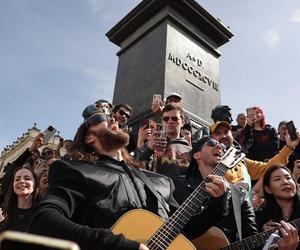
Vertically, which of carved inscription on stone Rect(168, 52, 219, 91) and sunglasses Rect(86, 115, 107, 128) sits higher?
carved inscription on stone Rect(168, 52, 219, 91)

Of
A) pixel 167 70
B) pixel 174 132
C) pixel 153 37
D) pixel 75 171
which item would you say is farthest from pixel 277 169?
pixel 153 37

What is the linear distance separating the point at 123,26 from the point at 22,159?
19.9ft

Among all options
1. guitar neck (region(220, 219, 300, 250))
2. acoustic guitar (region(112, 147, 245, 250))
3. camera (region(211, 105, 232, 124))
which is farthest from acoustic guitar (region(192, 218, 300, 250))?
camera (region(211, 105, 232, 124))

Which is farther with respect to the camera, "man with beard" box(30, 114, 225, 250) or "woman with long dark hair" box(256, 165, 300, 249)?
"woman with long dark hair" box(256, 165, 300, 249)

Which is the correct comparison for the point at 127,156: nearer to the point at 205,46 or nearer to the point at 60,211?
the point at 60,211

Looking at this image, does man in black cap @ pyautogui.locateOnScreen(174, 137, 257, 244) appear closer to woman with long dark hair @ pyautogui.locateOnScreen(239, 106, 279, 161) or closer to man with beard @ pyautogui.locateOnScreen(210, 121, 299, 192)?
man with beard @ pyautogui.locateOnScreen(210, 121, 299, 192)

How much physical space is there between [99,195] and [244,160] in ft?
11.4

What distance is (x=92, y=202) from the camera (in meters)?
2.41

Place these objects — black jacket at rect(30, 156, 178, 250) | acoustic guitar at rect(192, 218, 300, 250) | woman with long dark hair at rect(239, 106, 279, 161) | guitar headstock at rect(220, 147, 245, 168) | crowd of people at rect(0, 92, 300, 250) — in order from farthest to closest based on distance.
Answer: woman with long dark hair at rect(239, 106, 279, 161)
guitar headstock at rect(220, 147, 245, 168)
acoustic guitar at rect(192, 218, 300, 250)
crowd of people at rect(0, 92, 300, 250)
black jacket at rect(30, 156, 178, 250)

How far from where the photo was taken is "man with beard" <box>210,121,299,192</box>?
461 cm

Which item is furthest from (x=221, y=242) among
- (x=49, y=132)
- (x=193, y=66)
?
(x=193, y=66)

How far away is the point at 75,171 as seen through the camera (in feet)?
8.03

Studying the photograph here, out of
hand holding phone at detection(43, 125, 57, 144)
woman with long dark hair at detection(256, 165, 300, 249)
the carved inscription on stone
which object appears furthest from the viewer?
the carved inscription on stone

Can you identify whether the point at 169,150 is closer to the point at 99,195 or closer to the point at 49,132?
the point at 49,132
